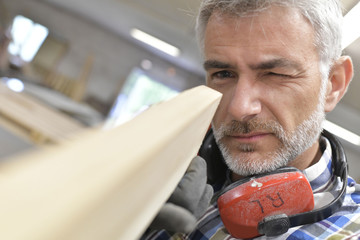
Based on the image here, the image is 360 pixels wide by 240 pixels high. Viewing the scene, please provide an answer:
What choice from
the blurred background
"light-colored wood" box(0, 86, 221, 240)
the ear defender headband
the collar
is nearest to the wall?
the blurred background

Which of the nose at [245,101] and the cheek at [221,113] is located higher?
the nose at [245,101]

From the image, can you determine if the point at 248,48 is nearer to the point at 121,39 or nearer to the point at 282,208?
the point at 282,208

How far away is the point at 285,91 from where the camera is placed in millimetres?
972

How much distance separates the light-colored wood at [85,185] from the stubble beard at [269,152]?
731mm

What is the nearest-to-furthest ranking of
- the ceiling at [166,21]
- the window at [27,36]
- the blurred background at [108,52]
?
the ceiling at [166,21]
the blurred background at [108,52]
the window at [27,36]

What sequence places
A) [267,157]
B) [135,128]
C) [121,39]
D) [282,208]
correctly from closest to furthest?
[135,128] < [282,208] < [267,157] < [121,39]

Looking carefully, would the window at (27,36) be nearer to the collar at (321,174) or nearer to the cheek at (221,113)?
the cheek at (221,113)

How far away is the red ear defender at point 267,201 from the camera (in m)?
0.73

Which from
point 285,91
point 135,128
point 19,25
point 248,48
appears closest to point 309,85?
point 285,91

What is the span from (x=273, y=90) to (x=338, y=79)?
0.36m

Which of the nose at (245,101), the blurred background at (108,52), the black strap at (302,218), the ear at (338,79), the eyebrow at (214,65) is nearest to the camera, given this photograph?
the black strap at (302,218)

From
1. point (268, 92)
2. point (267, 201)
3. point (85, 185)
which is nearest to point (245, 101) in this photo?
point (268, 92)

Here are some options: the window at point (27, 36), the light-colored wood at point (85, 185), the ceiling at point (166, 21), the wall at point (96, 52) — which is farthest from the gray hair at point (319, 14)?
the wall at point (96, 52)

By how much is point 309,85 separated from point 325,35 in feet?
0.64
